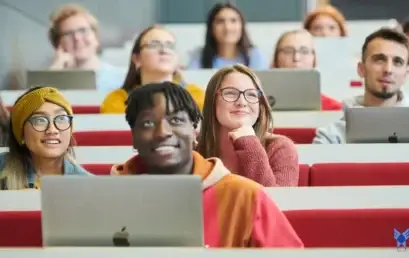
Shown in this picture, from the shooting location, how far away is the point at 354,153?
378 centimetres

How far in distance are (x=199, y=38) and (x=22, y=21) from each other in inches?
49.3

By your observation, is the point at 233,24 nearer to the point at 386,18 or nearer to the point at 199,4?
the point at 199,4

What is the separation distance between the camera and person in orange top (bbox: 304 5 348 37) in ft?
23.5

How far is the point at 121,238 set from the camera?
94.8 inches

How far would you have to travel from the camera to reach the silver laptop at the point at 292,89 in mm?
4793

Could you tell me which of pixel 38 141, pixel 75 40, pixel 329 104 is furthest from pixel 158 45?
pixel 38 141

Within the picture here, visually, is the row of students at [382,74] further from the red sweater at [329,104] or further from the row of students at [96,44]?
the row of students at [96,44]

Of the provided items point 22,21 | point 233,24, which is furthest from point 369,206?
point 22,21

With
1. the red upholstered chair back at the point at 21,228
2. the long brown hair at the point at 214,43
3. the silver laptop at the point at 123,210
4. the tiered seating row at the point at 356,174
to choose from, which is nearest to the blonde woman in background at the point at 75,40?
the long brown hair at the point at 214,43

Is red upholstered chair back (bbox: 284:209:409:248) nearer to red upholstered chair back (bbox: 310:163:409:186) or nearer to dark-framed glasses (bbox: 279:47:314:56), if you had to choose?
red upholstered chair back (bbox: 310:163:409:186)

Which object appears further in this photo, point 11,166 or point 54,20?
point 54,20

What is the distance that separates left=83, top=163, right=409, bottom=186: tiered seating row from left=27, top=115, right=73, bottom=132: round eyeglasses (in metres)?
0.77

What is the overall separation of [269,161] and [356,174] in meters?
0.28

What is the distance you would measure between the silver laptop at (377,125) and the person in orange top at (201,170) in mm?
1031
